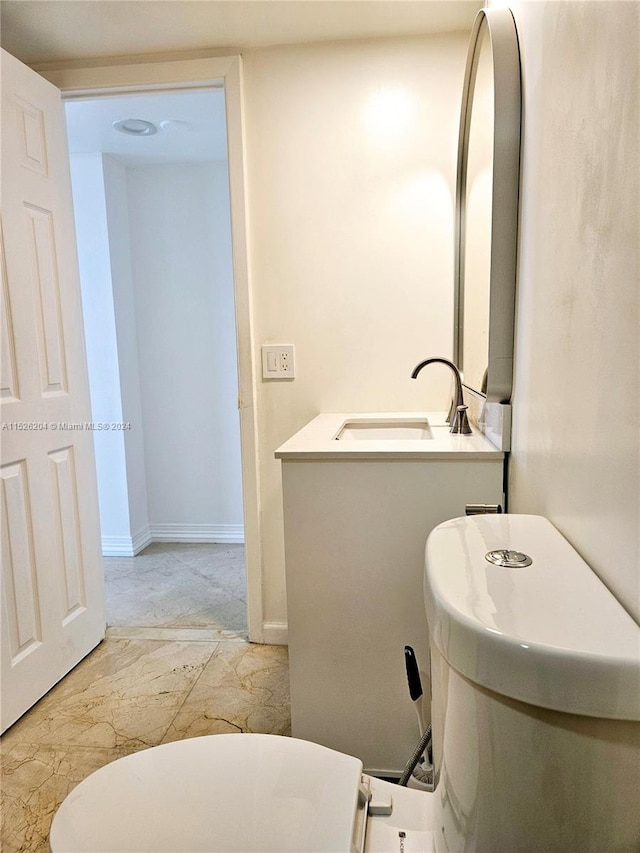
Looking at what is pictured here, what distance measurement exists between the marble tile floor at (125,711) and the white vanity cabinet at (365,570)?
311 millimetres

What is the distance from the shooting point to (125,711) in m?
1.67

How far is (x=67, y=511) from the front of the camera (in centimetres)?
188

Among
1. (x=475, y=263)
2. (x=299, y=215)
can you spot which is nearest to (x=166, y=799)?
(x=475, y=263)

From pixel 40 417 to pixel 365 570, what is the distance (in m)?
1.13

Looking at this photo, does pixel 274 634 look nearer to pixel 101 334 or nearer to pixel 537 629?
pixel 537 629

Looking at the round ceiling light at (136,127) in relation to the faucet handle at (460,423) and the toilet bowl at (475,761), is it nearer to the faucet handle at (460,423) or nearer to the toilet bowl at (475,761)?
the faucet handle at (460,423)

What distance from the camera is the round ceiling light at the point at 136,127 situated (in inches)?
94.9

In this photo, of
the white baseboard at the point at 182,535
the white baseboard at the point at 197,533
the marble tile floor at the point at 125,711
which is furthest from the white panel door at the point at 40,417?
the white baseboard at the point at 197,533

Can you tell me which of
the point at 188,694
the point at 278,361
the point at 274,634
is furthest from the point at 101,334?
the point at 188,694

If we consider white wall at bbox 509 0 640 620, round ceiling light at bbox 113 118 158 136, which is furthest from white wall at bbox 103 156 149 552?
white wall at bbox 509 0 640 620

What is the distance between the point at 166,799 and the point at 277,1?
190 cm

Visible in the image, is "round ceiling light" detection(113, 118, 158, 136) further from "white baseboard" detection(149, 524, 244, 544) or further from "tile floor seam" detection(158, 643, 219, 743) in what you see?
"tile floor seam" detection(158, 643, 219, 743)

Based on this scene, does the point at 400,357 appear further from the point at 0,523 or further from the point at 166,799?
the point at 166,799

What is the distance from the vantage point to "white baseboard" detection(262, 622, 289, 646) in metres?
2.05
